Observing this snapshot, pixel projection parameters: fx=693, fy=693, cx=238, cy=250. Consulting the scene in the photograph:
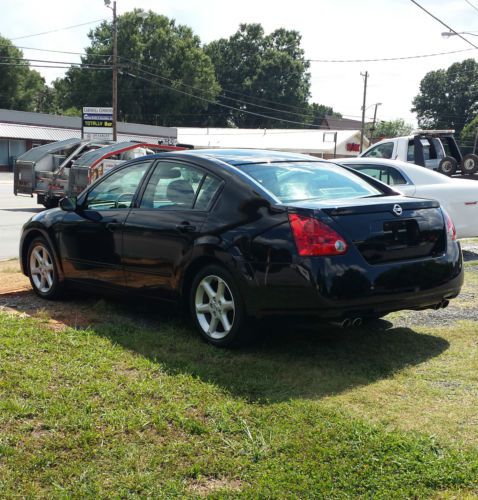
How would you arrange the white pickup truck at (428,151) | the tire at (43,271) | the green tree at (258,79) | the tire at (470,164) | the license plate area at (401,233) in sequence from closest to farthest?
the license plate area at (401,233) < the tire at (43,271) < the white pickup truck at (428,151) < the tire at (470,164) < the green tree at (258,79)

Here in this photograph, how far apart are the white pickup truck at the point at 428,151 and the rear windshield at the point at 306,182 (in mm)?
9217

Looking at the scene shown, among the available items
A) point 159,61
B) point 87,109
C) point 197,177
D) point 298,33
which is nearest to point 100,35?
point 159,61

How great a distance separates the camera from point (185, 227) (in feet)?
17.5

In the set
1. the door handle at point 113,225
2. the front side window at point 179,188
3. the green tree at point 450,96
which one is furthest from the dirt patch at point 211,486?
the green tree at point 450,96

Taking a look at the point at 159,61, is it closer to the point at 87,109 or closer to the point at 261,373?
the point at 87,109

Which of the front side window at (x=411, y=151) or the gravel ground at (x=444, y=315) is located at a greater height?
the front side window at (x=411, y=151)

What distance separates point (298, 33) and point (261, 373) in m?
105

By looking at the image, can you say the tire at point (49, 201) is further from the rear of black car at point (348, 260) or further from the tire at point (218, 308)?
the rear of black car at point (348, 260)

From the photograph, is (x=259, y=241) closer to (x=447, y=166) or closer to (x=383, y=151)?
(x=383, y=151)

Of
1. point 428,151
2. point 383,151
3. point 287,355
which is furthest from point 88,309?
point 428,151

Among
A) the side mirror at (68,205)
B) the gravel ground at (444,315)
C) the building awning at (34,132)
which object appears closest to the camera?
the gravel ground at (444,315)

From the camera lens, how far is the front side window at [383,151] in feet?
50.5

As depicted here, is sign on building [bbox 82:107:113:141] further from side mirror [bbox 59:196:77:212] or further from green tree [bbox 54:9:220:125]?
green tree [bbox 54:9:220:125]

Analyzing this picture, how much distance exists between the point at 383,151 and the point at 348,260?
1146 cm
